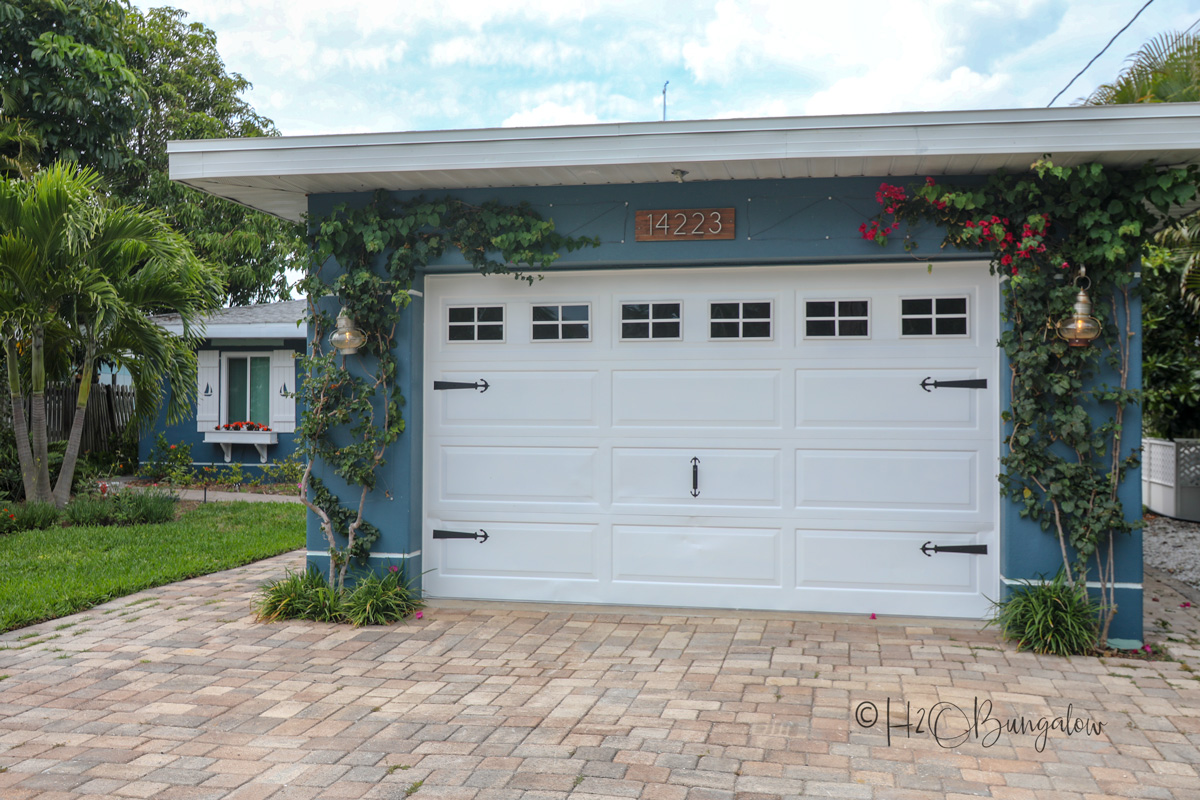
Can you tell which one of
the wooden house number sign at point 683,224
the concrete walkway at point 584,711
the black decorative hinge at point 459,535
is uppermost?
the wooden house number sign at point 683,224

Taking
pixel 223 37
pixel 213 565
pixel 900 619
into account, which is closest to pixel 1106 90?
pixel 900 619

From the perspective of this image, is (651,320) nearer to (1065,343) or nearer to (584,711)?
(1065,343)

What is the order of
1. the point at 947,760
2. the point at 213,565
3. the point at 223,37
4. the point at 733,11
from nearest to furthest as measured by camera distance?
the point at 947,760 → the point at 213,565 → the point at 733,11 → the point at 223,37

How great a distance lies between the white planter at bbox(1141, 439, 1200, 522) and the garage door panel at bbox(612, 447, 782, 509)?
22.4ft

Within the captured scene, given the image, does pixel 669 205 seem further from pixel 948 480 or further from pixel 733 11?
pixel 733 11

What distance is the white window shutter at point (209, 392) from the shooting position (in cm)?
1406

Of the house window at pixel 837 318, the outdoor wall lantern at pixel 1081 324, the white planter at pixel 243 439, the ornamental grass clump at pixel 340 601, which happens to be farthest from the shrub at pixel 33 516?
the outdoor wall lantern at pixel 1081 324

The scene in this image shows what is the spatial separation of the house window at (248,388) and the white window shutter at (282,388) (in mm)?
145

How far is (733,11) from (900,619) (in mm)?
13619

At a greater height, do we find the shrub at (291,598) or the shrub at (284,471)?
the shrub at (284,471)

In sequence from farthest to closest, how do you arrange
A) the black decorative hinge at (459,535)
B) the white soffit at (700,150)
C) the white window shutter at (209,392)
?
the white window shutter at (209,392), the black decorative hinge at (459,535), the white soffit at (700,150)

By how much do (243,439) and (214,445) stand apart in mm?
734

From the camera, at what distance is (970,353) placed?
17.4 ft

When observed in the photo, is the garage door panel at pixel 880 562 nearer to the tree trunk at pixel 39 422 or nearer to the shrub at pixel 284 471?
the tree trunk at pixel 39 422
